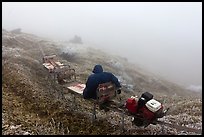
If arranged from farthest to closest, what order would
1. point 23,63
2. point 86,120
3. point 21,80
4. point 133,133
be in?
point 23,63, point 21,80, point 86,120, point 133,133

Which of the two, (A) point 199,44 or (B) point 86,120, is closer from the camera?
(B) point 86,120

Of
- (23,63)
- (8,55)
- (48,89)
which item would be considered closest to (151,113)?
(48,89)

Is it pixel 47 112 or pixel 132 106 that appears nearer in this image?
pixel 132 106

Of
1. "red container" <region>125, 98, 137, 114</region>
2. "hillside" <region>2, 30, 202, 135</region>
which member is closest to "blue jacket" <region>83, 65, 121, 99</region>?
"hillside" <region>2, 30, 202, 135</region>

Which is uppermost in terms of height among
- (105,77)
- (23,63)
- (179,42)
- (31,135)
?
(105,77)

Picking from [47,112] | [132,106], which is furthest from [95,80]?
[47,112]

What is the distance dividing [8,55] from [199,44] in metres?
140

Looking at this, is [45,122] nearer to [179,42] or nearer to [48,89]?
[48,89]

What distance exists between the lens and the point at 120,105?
1925cm

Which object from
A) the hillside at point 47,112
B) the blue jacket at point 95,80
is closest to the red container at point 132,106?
the hillside at point 47,112

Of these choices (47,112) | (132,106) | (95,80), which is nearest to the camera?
(132,106)

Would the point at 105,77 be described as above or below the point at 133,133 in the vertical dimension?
above

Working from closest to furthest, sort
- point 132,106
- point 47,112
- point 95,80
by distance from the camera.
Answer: point 132,106
point 95,80
point 47,112

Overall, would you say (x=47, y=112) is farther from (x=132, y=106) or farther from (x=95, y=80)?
(x=132, y=106)
